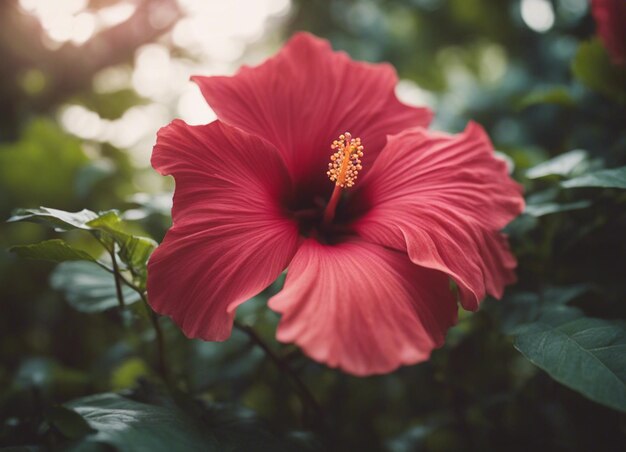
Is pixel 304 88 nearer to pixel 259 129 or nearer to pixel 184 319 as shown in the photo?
pixel 259 129

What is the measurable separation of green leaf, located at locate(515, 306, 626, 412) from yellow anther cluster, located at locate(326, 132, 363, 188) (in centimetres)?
32

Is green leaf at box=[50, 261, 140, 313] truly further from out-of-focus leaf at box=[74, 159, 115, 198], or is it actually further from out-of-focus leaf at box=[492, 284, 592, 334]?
out-of-focus leaf at box=[492, 284, 592, 334]

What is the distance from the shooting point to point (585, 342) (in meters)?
0.58

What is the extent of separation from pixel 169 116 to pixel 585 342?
1447 millimetres

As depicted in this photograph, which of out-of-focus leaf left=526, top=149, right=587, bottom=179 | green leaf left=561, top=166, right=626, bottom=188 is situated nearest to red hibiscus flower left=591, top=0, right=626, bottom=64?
out-of-focus leaf left=526, top=149, right=587, bottom=179

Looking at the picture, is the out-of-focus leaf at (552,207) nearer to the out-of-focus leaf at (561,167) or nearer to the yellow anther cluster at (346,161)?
the out-of-focus leaf at (561,167)

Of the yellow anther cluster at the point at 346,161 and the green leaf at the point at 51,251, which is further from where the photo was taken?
the yellow anther cluster at the point at 346,161

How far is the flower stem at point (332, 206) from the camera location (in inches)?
29.7

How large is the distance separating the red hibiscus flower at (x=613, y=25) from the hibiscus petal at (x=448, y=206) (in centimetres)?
33

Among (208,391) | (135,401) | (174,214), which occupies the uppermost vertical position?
(174,214)

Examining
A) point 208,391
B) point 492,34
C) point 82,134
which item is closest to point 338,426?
point 208,391

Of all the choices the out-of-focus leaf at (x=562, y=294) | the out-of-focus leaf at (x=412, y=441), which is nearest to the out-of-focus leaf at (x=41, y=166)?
the out-of-focus leaf at (x=412, y=441)

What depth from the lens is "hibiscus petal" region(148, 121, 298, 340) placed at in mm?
593

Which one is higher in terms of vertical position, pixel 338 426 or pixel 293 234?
pixel 293 234
